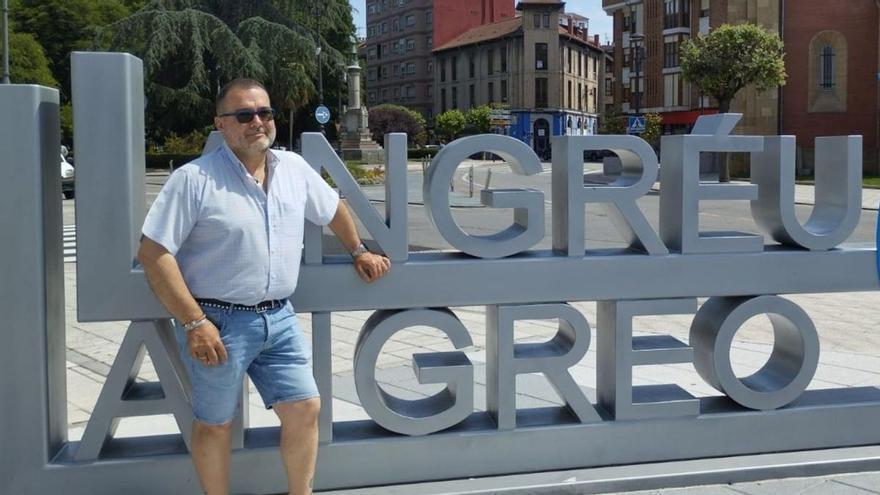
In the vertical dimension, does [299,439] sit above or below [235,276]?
below

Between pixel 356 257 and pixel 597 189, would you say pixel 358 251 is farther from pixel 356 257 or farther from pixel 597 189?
pixel 597 189

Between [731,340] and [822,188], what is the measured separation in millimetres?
928

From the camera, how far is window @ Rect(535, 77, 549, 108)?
75938 millimetres

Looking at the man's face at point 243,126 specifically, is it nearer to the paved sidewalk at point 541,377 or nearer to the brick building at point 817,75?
the paved sidewalk at point 541,377

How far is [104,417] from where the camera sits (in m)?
3.95

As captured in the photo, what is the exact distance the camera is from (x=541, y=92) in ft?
250

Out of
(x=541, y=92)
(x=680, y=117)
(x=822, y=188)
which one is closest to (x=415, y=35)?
(x=541, y=92)

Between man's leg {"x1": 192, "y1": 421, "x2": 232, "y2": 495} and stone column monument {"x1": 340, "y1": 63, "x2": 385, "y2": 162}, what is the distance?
4338 cm

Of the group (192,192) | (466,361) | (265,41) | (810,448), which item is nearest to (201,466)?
(192,192)

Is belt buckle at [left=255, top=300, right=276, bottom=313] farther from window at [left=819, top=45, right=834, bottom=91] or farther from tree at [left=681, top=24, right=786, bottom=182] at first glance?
window at [left=819, top=45, right=834, bottom=91]

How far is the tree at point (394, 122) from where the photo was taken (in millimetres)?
69250

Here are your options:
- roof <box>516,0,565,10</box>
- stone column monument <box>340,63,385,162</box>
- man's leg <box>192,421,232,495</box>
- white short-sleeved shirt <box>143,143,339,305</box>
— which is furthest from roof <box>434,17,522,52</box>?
man's leg <box>192,421,232,495</box>

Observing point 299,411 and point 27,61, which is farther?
point 27,61

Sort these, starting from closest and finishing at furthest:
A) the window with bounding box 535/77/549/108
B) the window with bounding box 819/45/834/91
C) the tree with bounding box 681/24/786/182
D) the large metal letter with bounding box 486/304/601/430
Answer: the large metal letter with bounding box 486/304/601/430 < the tree with bounding box 681/24/786/182 < the window with bounding box 819/45/834/91 < the window with bounding box 535/77/549/108
